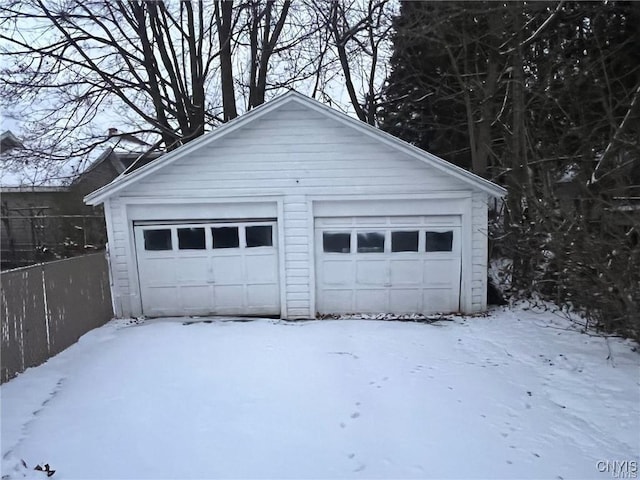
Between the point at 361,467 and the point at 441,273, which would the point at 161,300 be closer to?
the point at 441,273

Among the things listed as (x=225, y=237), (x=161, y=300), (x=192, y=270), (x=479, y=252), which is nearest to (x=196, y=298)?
(x=192, y=270)

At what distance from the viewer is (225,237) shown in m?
8.04

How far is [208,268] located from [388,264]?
3.70m

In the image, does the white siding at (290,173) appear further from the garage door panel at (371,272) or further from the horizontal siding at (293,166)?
the garage door panel at (371,272)

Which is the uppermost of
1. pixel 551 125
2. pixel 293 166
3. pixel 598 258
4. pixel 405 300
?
pixel 551 125

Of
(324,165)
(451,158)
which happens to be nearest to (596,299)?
(324,165)

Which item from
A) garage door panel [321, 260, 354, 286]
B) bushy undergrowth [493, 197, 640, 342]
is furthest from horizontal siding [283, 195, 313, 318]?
bushy undergrowth [493, 197, 640, 342]

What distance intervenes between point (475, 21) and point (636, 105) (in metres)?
5.25

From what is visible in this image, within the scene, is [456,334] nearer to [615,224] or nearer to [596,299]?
[596,299]

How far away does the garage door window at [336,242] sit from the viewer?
804cm

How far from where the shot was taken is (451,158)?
14.7 m

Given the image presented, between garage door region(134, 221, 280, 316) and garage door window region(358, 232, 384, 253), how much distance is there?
176 cm

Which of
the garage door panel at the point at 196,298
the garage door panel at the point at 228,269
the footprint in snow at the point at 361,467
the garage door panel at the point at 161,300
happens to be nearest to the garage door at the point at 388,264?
the garage door panel at the point at 228,269

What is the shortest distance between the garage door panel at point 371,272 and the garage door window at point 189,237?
3.27 metres
